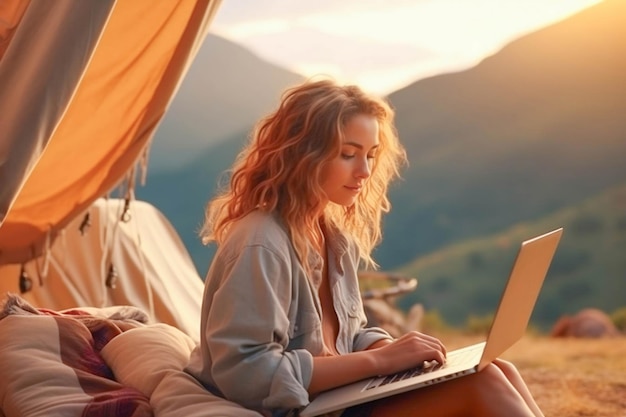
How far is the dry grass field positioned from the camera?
134 inches

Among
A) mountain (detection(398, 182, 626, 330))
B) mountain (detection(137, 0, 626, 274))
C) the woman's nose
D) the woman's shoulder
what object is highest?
the woman's nose

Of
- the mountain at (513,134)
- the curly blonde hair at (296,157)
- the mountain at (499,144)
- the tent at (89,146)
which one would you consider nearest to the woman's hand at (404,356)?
the curly blonde hair at (296,157)

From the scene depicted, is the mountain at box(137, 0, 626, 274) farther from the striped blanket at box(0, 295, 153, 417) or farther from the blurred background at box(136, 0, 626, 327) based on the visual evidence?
the striped blanket at box(0, 295, 153, 417)

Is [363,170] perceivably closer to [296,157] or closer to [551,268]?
[296,157]

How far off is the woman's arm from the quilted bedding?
0.13 meters

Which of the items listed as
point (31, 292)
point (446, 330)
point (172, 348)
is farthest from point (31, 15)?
point (446, 330)

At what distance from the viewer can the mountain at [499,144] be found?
24.3 ft

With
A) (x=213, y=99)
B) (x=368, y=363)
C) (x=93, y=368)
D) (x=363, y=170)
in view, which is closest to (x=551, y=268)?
(x=213, y=99)

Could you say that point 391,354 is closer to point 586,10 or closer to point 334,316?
point 334,316

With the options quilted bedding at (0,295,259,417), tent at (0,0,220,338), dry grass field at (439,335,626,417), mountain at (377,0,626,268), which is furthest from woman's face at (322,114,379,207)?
mountain at (377,0,626,268)

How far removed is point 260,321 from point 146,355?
1.55 feet

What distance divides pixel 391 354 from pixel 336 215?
405 mm

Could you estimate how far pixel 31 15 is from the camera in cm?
229

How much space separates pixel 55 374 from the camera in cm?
216
